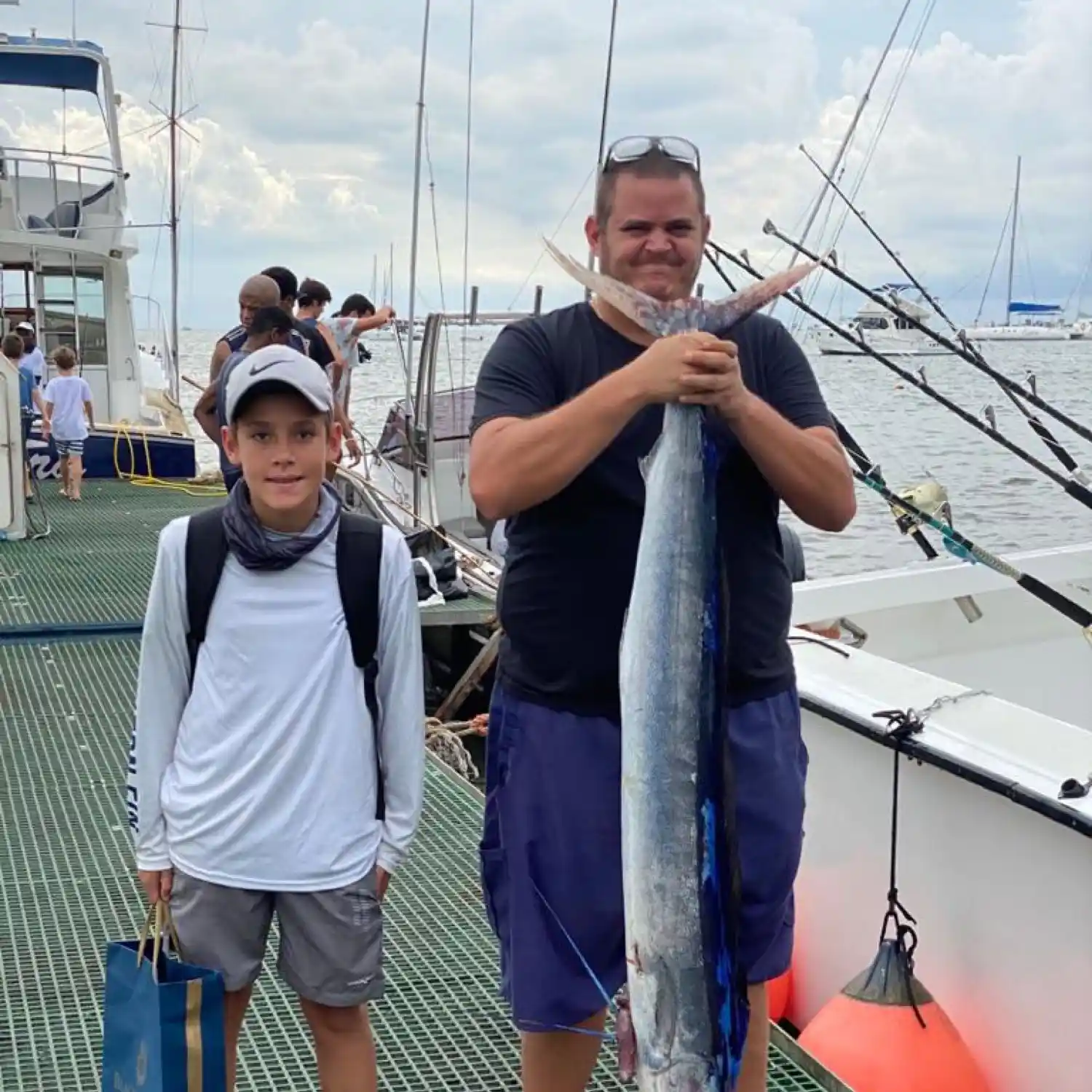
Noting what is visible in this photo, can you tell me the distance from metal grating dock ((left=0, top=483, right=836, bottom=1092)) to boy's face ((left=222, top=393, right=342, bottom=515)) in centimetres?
142

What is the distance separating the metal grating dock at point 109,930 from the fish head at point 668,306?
1.86 metres

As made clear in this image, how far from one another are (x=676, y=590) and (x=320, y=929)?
90cm

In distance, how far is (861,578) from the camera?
16.1 feet

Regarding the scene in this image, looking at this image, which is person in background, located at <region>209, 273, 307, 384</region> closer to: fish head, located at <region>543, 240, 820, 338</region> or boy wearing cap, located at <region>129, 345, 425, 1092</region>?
boy wearing cap, located at <region>129, 345, 425, 1092</region>

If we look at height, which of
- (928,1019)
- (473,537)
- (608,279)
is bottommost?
(473,537)

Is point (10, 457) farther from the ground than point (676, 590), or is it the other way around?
point (676, 590)

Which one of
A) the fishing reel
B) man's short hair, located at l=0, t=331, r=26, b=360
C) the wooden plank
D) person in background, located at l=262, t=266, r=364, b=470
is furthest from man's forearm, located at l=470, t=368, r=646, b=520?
man's short hair, located at l=0, t=331, r=26, b=360

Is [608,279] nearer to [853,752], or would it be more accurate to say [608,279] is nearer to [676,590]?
[676,590]

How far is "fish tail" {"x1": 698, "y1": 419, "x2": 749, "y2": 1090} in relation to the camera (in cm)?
183

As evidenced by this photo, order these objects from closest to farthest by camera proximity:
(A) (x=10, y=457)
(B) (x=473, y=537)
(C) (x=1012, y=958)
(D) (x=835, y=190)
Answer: (C) (x=1012, y=958) < (D) (x=835, y=190) < (A) (x=10, y=457) < (B) (x=473, y=537)

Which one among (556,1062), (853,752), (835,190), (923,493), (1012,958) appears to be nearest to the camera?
(556,1062)

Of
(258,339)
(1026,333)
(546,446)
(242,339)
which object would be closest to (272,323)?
(258,339)

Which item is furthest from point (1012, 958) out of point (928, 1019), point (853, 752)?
point (853, 752)

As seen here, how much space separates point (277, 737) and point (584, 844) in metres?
0.55
